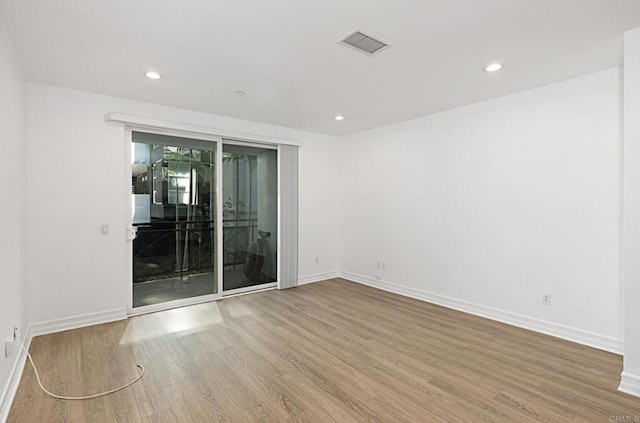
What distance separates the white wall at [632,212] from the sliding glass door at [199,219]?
164 inches

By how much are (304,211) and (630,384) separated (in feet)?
14.0

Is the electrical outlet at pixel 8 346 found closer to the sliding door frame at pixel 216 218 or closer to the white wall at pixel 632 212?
the sliding door frame at pixel 216 218

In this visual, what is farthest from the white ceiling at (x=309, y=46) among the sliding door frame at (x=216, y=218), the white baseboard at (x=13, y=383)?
the white baseboard at (x=13, y=383)

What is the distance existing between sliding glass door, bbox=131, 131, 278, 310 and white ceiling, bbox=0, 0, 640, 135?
2.73ft

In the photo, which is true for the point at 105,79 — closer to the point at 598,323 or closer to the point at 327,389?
the point at 327,389

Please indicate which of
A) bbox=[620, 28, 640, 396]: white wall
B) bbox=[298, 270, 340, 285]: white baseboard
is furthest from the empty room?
bbox=[298, 270, 340, 285]: white baseboard

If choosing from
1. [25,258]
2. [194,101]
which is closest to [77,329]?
[25,258]

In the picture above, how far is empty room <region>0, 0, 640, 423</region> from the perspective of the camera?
220 centimetres

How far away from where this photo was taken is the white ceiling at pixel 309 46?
2.05 meters

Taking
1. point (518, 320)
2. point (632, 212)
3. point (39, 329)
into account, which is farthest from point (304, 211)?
point (632, 212)

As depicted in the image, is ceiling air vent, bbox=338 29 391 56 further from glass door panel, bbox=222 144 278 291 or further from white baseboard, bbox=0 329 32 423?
white baseboard, bbox=0 329 32 423

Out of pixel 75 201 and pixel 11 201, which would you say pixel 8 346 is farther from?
pixel 75 201

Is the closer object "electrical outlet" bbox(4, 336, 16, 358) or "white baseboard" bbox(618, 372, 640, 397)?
"electrical outlet" bbox(4, 336, 16, 358)

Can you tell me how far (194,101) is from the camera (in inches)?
152
